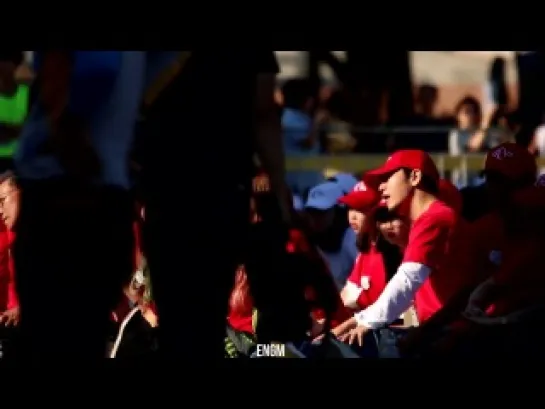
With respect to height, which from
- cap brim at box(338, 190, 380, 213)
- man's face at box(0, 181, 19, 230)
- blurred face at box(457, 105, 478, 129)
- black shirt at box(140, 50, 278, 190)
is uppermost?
black shirt at box(140, 50, 278, 190)

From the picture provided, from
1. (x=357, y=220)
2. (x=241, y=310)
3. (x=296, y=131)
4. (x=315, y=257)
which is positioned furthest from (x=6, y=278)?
(x=296, y=131)

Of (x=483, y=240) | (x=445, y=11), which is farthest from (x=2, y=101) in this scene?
(x=445, y=11)

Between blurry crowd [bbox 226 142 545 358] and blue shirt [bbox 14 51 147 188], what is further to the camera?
blurry crowd [bbox 226 142 545 358]

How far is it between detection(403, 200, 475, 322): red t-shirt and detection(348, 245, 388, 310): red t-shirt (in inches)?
13.6

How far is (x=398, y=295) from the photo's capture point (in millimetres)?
5137

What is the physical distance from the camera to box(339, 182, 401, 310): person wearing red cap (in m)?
5.64

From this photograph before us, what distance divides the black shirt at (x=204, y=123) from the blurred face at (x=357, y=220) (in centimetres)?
217

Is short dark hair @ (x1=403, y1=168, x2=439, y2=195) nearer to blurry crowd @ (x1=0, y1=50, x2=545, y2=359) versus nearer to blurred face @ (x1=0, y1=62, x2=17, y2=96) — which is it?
blurry crowd @ (x1=0, y1=50, x2=545, y2=359)

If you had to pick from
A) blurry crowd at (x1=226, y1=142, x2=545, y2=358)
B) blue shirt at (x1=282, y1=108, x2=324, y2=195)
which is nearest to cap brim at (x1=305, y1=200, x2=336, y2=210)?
blurry crowd at (x1=226, y1=142, x2=545, y2=358)

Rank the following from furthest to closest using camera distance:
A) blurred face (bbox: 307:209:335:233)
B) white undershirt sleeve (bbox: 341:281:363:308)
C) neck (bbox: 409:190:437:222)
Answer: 1. blurred face (bbox: 307:209:335:233)
2. white undershirt sleeve (bbox: 341:281:363:308)
3. neck (bbox: 409:190:437:222)

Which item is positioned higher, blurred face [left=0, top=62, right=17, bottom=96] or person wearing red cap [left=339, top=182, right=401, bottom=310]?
blurred face [left=0, top=62, right=17, bottom=96]

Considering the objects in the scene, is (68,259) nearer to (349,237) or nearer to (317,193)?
(349,237)

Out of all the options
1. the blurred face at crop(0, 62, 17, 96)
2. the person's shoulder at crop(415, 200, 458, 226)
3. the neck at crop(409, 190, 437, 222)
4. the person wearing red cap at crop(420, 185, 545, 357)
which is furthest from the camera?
the blurred face at crop(0, 62, 17, 96)

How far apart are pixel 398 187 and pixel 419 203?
11 cm
